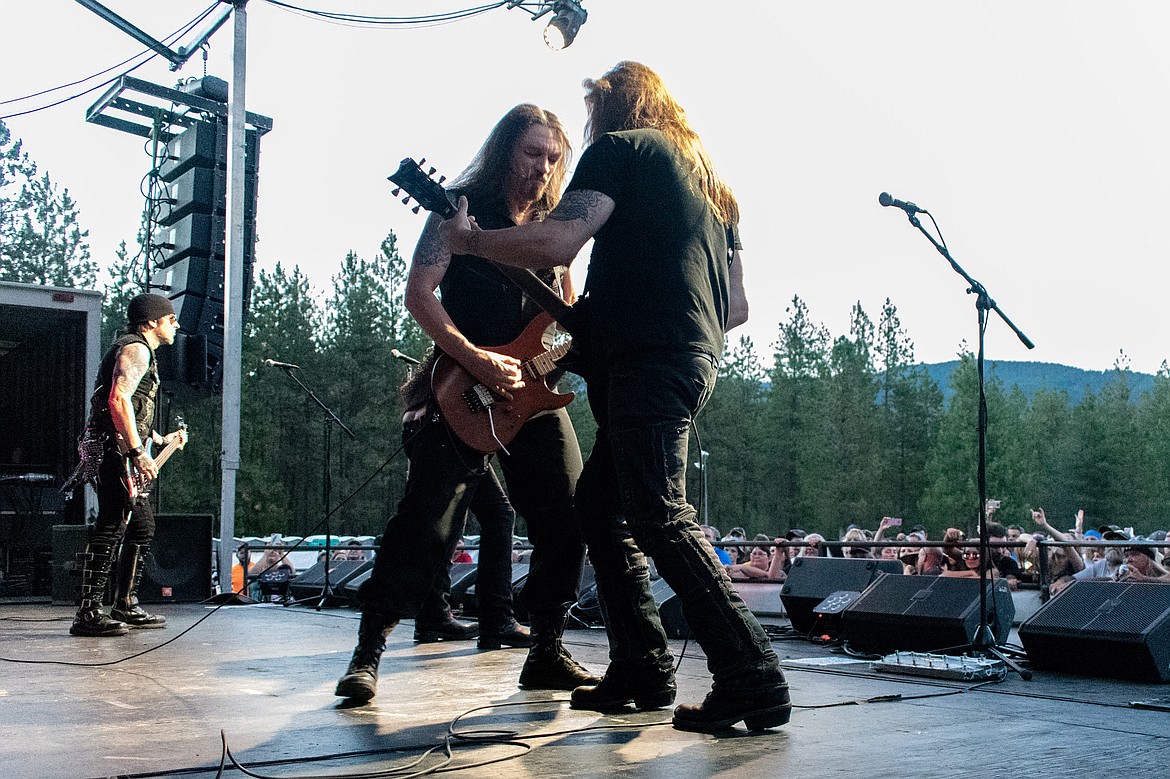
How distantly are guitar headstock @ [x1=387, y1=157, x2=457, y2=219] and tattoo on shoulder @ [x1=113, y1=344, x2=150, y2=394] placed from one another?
321 cm

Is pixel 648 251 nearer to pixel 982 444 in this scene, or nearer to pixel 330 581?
pixel 982 444

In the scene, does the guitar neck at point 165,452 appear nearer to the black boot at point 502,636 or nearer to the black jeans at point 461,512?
the black boot at point 502,636

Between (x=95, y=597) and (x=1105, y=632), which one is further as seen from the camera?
(x=95, y=597)

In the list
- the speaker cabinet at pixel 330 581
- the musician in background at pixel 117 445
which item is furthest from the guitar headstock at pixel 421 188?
the speaker cabinet at pixel 330 581

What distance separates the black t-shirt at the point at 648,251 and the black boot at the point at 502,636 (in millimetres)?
2230

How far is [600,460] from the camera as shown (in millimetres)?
3096

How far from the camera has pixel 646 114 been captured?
3133 mm

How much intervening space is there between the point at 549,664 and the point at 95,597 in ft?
10.8

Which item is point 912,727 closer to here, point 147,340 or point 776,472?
point 147,340

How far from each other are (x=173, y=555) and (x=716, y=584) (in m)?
7.03

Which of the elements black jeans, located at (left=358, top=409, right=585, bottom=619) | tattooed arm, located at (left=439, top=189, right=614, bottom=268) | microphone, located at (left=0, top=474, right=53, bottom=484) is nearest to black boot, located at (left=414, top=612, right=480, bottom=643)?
black jeans, located at (left=358, top=409, right=585, bottom=619)

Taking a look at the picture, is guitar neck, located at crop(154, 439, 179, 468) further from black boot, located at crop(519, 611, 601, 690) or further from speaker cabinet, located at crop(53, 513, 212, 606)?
black boot, located at crop(519, 611, 601, 690)

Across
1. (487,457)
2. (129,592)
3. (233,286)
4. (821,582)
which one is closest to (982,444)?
(821,582)

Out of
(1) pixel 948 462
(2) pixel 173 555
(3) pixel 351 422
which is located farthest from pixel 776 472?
A: (2) pixel 173 555
